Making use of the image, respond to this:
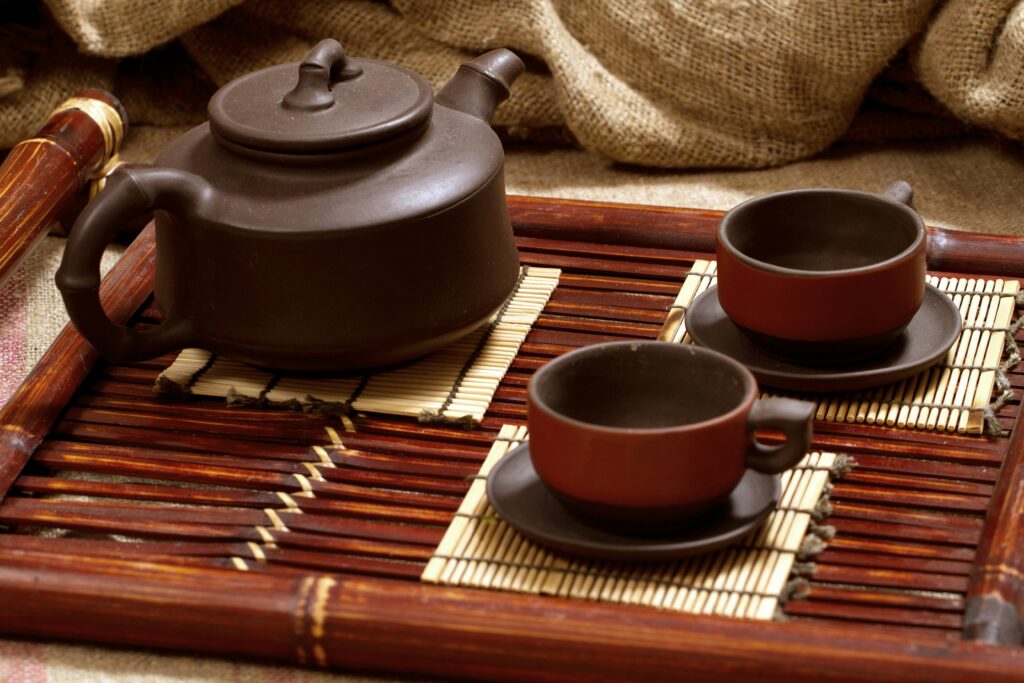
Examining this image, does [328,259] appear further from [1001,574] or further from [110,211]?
[1001,574]

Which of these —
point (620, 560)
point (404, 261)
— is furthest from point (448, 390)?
point (620, 560)

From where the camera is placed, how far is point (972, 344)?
40.2 inches

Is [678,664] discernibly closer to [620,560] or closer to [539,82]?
[620,560]

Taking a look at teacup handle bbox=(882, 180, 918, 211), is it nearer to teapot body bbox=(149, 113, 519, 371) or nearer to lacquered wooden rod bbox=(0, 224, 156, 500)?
teapot body bbox=(149, 113, 519, 371)

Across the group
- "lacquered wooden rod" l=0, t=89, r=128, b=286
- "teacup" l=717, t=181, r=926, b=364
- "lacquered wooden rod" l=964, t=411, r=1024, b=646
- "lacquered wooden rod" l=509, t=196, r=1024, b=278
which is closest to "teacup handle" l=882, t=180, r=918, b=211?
"teacup" l=717, t=181, r=926, b=364

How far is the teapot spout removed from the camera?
108 cm

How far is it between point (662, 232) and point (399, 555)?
0.45 metres

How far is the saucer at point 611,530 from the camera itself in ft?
2.59

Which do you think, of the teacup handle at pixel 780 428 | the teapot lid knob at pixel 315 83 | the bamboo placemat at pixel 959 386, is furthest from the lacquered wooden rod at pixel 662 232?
the teacup handle at pixel 780 428

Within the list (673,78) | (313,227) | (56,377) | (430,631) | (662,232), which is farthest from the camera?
(673,78)

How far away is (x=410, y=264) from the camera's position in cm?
96

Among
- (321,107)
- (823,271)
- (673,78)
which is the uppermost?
(321,107)

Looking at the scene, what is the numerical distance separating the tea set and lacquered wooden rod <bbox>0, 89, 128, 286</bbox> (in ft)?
0.66

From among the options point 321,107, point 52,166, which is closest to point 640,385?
point 321,107
